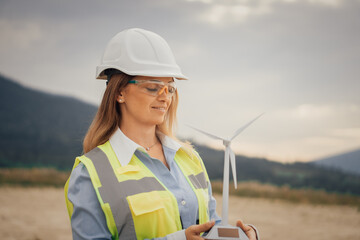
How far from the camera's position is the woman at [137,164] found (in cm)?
250

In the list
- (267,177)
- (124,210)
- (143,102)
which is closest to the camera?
(124,210)

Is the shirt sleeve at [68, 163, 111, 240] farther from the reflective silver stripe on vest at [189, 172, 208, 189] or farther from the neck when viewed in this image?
the reflective silver stripe on vest at [189, 172, 208, 189]

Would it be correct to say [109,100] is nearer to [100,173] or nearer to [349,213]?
[100,173]

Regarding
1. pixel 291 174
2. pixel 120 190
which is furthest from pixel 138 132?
pixel 291 174

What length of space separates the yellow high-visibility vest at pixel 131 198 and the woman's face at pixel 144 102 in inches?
13.7

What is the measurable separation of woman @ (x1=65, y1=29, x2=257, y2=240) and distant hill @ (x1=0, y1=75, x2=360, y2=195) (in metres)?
11.7

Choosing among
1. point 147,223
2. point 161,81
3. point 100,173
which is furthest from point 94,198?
point 161,81

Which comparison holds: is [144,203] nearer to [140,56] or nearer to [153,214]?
[153,214]

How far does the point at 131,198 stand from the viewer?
2.52 meters

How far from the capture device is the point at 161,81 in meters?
2.82

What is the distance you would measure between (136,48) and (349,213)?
14.0 metres

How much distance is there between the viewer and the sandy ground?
11.3 m

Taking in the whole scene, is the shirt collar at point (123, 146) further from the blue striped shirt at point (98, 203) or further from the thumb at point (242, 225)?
the thumb at point (242, 225)

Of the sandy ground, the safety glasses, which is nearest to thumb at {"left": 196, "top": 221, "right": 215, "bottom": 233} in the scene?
A: the safety glasses
